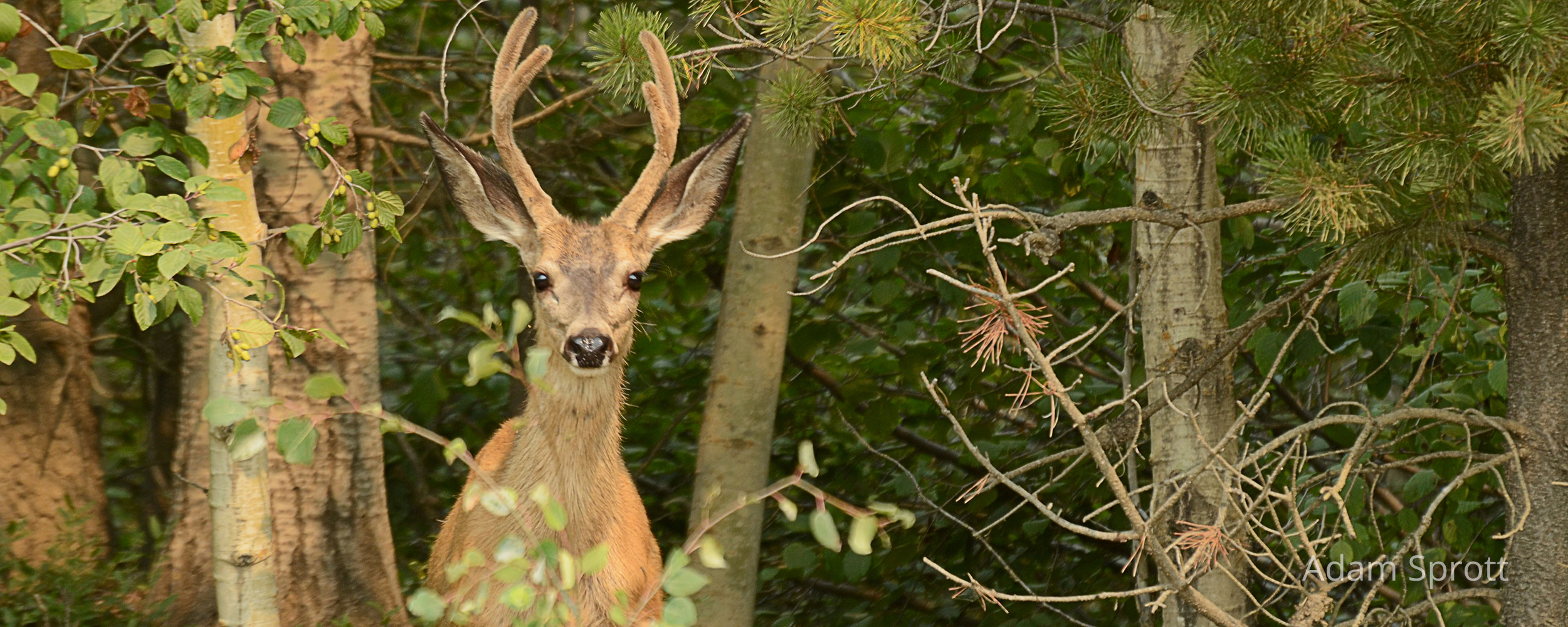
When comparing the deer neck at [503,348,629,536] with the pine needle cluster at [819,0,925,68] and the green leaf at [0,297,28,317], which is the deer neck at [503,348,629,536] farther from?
the green leaf at [0,297,28,317]

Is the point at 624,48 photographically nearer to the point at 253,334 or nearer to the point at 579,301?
the point at 579,301

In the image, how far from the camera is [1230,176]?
6.75 m

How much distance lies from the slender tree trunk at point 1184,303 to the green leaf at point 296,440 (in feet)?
8.89

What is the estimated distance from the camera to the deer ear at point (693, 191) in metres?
4.16

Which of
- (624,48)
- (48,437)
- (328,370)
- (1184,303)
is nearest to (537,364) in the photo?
(624,48)

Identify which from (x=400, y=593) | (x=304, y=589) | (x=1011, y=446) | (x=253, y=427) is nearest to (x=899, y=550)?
(x=1011, y=446)

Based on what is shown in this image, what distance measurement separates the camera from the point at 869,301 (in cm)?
684

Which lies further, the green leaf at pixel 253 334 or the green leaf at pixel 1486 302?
the green leaf at pixel 1486 302

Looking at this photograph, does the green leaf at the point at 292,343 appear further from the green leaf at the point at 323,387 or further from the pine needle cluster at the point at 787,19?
the pine needle cluster at the point at 787,19

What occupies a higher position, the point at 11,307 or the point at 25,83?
the point at 25,83

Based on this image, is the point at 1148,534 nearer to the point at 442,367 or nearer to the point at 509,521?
the point at 509,521

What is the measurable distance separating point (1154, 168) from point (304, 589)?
340cm

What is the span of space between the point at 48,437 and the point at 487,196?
2.95 metres

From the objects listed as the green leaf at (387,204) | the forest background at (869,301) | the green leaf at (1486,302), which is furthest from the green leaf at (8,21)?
the green leaf at (1486,302)
